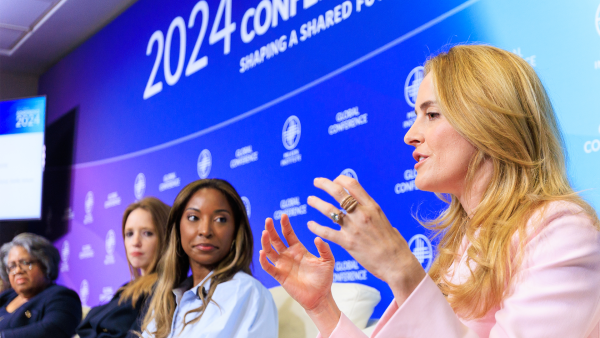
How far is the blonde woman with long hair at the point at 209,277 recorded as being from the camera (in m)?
2.51

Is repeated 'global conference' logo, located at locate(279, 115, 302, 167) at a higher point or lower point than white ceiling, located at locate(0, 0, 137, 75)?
lower

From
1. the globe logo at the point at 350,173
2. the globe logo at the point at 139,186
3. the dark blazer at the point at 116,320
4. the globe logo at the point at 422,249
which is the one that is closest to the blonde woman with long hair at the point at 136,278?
the dark blazer at the point at 116,320

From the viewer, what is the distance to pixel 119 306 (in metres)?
3.16

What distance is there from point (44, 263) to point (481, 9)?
10.8 feet

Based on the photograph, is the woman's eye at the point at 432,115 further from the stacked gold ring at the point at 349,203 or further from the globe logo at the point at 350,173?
the globe logo at the point at 350,173

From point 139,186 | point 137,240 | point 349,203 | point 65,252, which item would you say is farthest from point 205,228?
point 65,252

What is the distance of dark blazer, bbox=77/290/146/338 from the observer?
10.0 feet

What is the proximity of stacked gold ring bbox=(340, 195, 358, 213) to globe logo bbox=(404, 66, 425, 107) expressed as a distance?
175 centimetres

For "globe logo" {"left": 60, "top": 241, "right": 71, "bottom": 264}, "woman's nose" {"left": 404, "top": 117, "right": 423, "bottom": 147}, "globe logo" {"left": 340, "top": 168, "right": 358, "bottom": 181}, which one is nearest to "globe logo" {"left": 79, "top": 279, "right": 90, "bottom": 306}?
"globe logo" {"left": 60, "top": 241, "right": 71, "bottom": 264}

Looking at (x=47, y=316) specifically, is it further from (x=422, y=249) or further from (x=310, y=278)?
(x=310, y=278)

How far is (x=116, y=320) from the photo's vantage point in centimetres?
310

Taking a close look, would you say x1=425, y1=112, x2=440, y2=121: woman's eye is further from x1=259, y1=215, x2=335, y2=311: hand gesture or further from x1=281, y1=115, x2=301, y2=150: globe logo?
x1=281, y1=115, x2=301, y2=150: globe logo

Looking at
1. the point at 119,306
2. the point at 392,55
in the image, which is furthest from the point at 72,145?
the point at 392,55

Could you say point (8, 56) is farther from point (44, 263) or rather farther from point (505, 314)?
point (505, 314)
